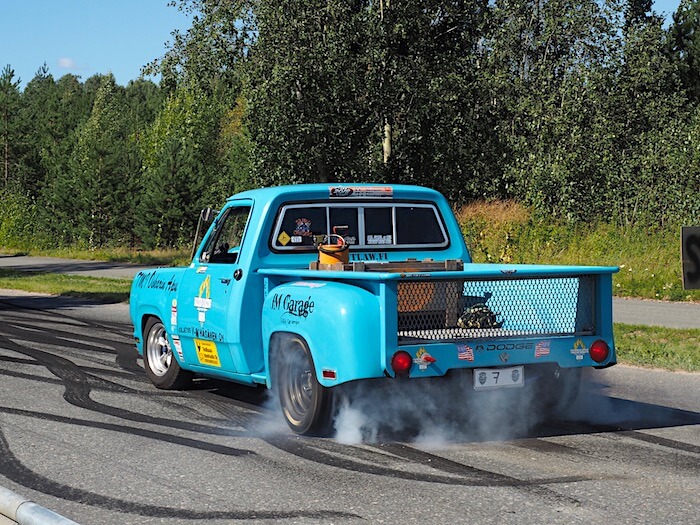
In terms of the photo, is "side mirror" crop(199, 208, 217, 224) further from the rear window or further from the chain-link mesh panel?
the chain-link mesh panel

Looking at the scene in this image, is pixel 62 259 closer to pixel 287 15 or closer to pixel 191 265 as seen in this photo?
pixel 287 15

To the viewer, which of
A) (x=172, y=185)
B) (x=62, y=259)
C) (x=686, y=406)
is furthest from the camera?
(x=172, y=185)

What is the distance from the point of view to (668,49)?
153ft

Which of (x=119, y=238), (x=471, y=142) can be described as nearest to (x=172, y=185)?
(x=119, y=238)

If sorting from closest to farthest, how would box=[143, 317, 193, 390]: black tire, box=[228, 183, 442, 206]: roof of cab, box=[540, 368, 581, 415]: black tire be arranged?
box=[540, 368, 581, 415]: black tire, box=[228, 183, 442, 206]: roof of cab, box=[143, 317, 193, 390]: black tire

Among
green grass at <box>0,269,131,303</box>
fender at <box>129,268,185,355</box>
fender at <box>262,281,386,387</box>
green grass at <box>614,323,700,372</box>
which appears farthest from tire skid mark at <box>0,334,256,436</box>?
green grass at <box>0,269,131,303</box>

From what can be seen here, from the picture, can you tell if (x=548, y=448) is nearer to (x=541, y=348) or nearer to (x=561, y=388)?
(x=541, y=348)

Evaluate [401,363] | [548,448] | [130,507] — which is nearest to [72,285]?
[401,363]

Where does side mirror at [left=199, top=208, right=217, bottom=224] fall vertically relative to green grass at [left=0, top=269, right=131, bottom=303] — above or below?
above

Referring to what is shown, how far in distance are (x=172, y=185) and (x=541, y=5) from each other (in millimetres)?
19588

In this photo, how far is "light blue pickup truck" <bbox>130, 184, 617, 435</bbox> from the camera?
7430mm

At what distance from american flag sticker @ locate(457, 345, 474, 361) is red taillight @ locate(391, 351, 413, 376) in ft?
1.35

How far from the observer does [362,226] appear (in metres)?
9.53

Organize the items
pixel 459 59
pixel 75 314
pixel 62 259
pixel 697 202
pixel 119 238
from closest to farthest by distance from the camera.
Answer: pixel 75 314 → pixel 697 202 → pixel 459 59 → pixel 62 259 → pixel 119 238
